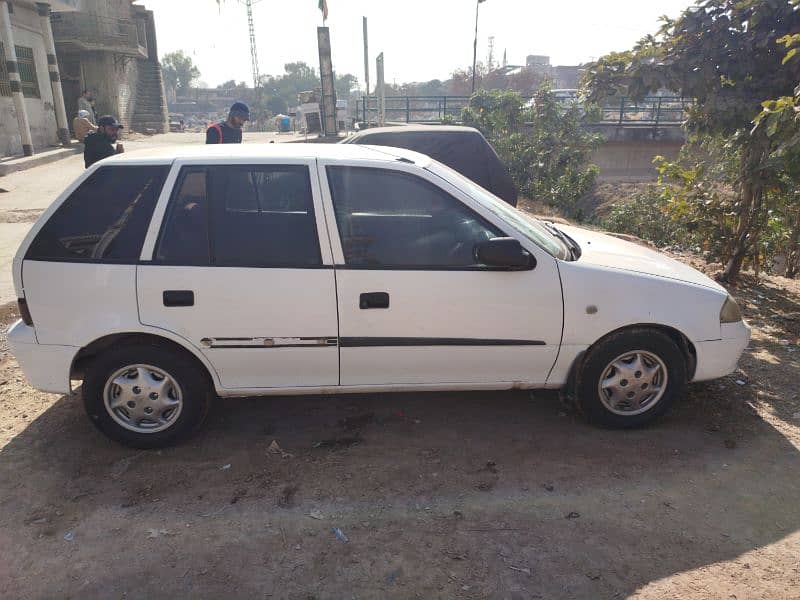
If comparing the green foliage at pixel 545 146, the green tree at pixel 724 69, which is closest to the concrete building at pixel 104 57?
the green foliage at pixel 545 146

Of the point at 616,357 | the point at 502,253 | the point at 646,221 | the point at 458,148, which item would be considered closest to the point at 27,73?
the point at 458,148

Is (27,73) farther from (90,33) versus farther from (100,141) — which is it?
(100,141)

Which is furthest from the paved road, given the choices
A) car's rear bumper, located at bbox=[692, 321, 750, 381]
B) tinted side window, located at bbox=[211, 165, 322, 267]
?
car's rear bumper, located at bbox=[692, 321, 750, 381]

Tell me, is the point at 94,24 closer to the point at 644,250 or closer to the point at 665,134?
the point at 665,134

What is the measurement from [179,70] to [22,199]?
319ft

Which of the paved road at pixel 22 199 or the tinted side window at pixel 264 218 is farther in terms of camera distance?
the paved road at pixel 22 199

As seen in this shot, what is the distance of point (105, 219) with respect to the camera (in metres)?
3.31

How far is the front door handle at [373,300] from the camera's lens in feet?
10.9

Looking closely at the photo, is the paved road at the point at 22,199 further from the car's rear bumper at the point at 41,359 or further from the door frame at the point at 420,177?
the door frame at the point at 420,177

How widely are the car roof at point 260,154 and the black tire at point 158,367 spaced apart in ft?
3.67

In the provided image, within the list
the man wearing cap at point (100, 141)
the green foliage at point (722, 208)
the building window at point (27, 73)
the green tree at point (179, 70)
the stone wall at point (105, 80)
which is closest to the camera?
the green foliage at point (722, 208)

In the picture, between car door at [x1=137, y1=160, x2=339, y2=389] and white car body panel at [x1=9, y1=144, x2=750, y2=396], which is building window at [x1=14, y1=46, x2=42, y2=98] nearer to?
white car body panel at [x1=9, y1=144, x2=750, y2=396]

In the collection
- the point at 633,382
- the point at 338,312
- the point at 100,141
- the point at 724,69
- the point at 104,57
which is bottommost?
the point at 633,382

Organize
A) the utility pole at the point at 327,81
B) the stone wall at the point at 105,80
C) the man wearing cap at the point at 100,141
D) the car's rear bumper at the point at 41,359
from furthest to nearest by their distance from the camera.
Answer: the stone wall at the point at 105,80 → the utility pole at the point at 327,81 → the man wearing cap at the point at 100,141 → the car's rear bumper at the point at 41,359
